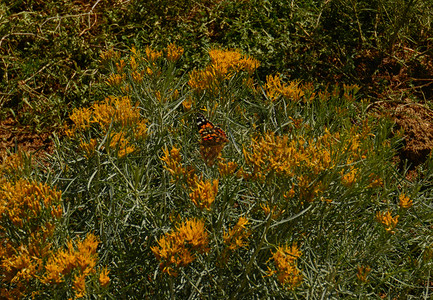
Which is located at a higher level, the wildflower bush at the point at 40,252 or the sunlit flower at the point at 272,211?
the sunlit flower at the point at 272,211

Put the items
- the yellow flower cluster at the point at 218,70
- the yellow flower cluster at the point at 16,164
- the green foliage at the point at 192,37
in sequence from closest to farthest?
the yellow flower cluster at the point at 16,164, the yellow flower cluster at the point at 218,70, the green foliage at the point at 192,37

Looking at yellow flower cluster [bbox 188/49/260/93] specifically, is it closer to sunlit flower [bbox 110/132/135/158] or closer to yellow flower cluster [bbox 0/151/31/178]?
sunlit flower [bbox 110/132/135/158]

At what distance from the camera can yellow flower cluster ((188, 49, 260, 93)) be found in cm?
262

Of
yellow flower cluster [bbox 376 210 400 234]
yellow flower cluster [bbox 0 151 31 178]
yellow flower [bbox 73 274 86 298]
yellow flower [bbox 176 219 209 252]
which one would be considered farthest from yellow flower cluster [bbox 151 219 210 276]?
yellow flower cluster [bbox 0 151 31 178]

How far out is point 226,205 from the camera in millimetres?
2303

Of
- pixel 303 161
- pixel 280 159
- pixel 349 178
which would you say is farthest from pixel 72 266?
pixel 349 178

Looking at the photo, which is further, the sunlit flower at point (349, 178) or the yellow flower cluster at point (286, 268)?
the sunlit flower at point (349, 178)

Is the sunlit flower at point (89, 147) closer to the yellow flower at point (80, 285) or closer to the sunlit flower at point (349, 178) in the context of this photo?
the yellow flower at point (80, 285)

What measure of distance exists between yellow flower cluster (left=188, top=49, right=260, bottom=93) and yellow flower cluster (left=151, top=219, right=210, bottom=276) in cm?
95

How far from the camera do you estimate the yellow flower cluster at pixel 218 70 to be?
2621mm

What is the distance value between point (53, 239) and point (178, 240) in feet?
1.99

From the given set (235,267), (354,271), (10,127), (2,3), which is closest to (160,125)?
(235,267)

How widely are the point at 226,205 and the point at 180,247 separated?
482 millimetres

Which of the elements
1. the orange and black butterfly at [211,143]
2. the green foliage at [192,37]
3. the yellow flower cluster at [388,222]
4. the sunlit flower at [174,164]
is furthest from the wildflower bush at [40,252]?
the green foliage at [192,37]
